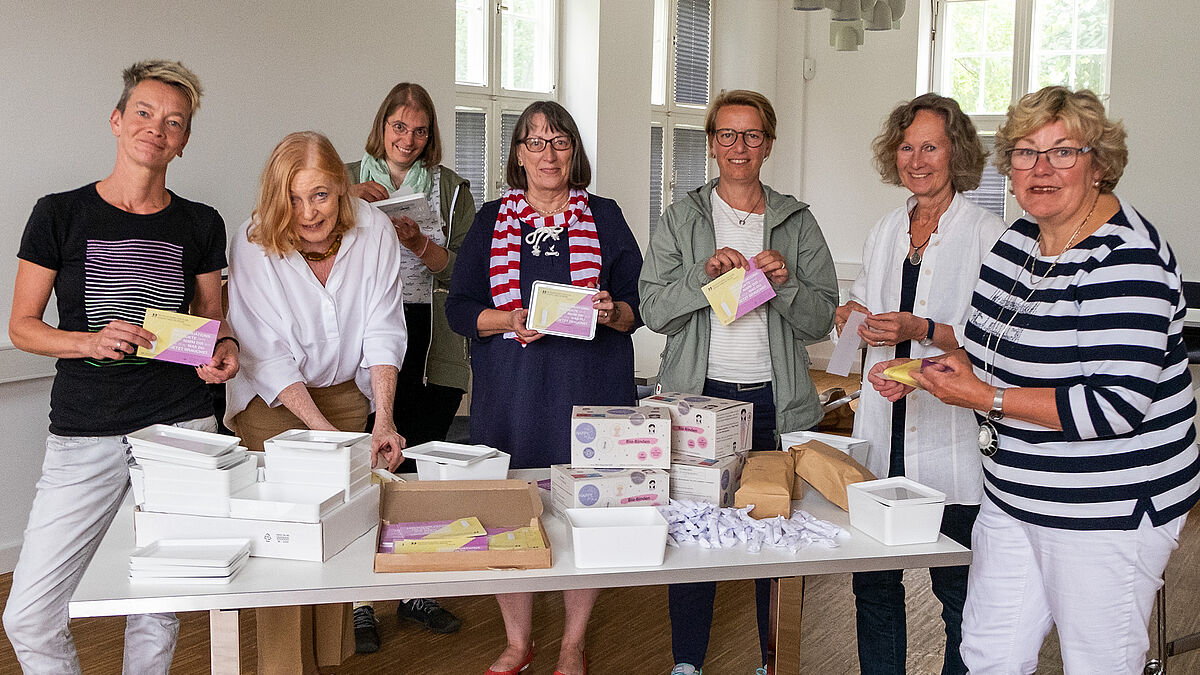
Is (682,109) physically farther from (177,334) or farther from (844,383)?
(177,334)

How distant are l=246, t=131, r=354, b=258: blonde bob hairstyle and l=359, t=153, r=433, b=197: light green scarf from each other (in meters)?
0.91

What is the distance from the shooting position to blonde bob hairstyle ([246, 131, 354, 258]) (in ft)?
7.92

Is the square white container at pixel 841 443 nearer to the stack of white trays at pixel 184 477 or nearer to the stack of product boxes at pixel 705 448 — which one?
the stack of product boxes at pixel 705 448

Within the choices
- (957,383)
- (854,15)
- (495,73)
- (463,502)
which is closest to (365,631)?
(463,502)

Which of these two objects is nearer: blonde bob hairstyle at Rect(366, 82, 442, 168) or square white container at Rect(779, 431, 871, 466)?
square white container at Rect(779, 431, 871, 466)

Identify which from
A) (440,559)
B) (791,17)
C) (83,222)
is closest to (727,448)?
(440,559)

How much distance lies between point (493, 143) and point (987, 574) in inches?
198

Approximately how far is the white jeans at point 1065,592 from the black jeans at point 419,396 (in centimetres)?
202

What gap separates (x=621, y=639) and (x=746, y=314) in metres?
1.33

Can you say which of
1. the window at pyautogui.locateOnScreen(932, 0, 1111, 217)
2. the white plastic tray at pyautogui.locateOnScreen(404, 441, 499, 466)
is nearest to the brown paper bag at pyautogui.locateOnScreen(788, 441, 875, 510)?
the white plastic tray at pyautogui.locateOnScreen(404, 441, 499, 466)

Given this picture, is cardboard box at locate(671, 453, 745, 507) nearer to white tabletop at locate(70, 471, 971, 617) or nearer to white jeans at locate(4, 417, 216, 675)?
white tabletop at locate(70, 471, 971, 617)

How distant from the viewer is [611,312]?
2725 mm

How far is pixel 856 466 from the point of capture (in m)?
2.35

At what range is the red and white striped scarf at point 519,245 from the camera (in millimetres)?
2816
